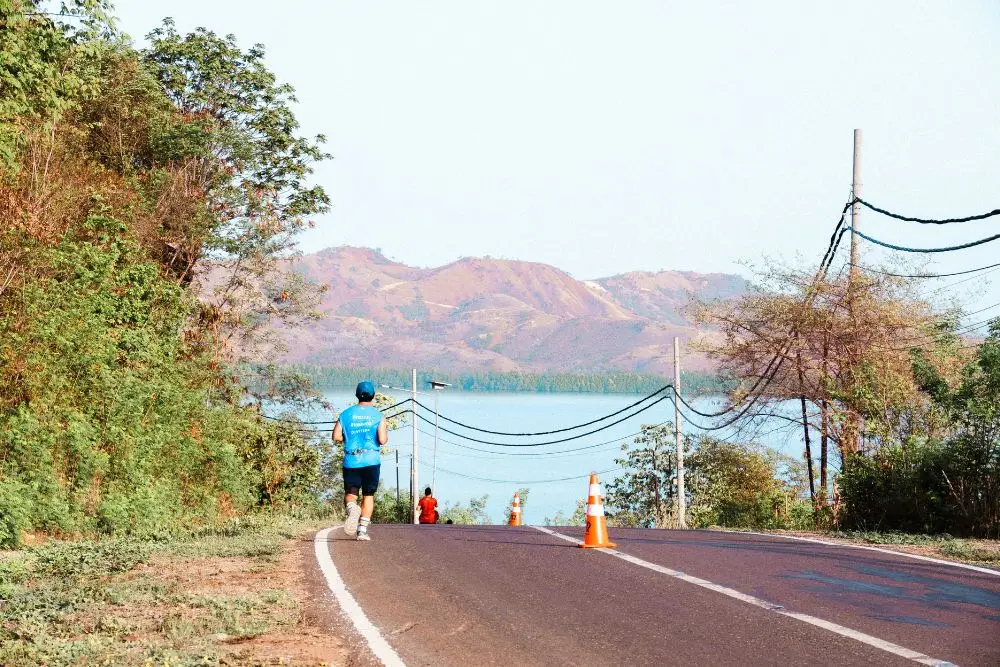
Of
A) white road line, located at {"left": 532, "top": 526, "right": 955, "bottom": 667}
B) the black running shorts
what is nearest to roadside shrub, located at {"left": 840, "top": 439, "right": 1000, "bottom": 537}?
white road line, located at {"left": 532, "top": 526, "right": 955, "bottom": 667}

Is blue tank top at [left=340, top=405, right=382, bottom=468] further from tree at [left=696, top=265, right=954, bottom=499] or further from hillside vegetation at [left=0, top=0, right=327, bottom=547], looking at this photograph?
tree at [left=696, top=265, right=954, bottom=499]

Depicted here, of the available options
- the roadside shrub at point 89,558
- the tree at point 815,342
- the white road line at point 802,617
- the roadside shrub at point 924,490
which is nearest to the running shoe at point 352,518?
the roadside shrub at point 89,558

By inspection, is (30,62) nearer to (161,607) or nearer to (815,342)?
(161,607)

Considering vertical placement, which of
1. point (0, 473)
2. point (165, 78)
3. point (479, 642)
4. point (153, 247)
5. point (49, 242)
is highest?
point (165, 78)

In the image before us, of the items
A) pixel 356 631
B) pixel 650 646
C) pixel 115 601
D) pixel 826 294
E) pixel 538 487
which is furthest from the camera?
pixel 538 487

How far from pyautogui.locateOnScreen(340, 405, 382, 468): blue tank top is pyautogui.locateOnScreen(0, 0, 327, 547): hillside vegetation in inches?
151

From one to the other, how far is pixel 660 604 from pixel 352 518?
609cm

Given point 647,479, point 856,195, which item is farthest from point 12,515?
point 647,479

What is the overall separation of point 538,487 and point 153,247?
551 feet

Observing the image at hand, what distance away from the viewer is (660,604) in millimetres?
8664

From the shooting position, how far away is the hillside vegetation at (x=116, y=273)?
15.1 m

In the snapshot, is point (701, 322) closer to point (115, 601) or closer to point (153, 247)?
point (153, 247)

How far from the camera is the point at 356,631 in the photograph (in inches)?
307

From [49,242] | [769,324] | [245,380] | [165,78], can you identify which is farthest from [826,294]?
[49,242]
